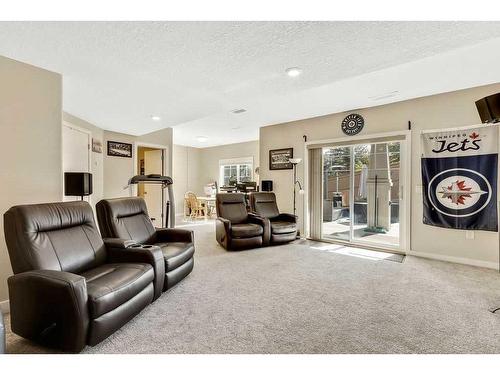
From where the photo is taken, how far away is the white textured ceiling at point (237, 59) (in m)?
1.87

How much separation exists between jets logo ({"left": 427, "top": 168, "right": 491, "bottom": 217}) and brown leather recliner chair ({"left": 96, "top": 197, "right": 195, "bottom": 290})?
11.9 feet

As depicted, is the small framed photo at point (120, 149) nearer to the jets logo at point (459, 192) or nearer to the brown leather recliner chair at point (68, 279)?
the brown leather recliner chair at point (68, 279)

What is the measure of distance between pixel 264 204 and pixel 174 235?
8.10ft

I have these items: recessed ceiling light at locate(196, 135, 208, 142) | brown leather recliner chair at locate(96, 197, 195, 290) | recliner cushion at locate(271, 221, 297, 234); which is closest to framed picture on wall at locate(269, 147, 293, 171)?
recliner cushion at locate(271, 221, 297, 234)

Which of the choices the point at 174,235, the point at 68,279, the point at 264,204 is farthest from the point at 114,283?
the point at 264,204

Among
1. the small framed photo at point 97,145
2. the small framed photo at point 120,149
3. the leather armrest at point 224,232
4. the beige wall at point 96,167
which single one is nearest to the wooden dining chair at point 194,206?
the small framed photo at point 120,149

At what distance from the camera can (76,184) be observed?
320 centimetres

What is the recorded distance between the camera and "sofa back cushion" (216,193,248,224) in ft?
15.9

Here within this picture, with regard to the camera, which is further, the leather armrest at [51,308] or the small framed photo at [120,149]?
the small framed photo at [120,149]

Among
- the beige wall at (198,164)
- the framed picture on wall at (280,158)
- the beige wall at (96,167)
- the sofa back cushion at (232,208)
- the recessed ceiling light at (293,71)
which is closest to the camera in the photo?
the recessed ceiling light at (293,71)

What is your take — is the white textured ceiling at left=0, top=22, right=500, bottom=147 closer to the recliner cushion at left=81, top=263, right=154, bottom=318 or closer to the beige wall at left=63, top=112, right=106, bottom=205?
the beige wall at left=63, top=112, right=106, bottom=205

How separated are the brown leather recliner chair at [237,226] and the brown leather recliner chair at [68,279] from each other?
78.3 inches
